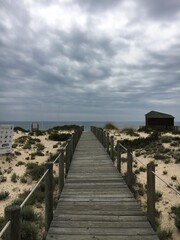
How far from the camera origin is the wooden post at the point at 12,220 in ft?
11.3

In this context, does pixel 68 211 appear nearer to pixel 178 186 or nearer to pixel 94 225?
pixel 94 225

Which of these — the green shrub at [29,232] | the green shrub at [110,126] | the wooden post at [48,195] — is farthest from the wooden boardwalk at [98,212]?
the green shrub at [110,126]

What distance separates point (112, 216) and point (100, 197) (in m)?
1.49

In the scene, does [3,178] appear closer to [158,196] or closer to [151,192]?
[158,196]

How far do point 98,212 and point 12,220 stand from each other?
11.8 ft

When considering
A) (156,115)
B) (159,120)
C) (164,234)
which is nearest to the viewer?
(164,234)

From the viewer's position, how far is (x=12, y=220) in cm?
348

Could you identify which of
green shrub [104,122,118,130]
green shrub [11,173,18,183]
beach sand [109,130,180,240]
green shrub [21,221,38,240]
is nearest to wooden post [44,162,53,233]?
green shrub [21,221,38,240]

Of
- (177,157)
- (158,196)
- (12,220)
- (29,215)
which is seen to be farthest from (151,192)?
(177,157)

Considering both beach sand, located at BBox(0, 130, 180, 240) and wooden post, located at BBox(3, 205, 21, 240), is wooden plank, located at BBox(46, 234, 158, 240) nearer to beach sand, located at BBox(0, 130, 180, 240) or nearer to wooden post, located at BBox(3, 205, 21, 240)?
wooden post, located at BBox(3, 205, 21, 240)

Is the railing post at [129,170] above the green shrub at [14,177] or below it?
above

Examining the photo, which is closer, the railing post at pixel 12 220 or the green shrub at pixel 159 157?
the railing post at pixel 12 220

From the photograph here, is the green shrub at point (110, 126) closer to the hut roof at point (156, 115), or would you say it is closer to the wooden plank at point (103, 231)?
the hut roof at point (156, 115)

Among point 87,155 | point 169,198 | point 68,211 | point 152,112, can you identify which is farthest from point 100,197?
point 152,112
